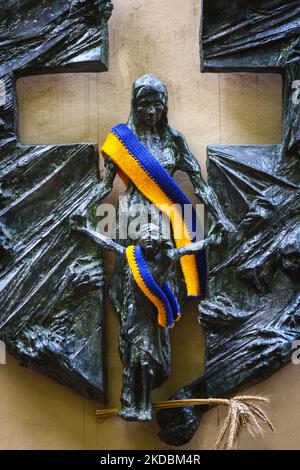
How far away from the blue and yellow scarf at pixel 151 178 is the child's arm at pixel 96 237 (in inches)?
5.3

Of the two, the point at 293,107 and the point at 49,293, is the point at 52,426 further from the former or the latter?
the point at 293,107

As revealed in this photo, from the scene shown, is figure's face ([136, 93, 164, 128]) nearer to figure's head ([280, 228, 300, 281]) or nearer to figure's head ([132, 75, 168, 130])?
figure's head ([132, 75, 168, 130])

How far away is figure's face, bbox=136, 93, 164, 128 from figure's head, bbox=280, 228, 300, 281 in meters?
0.40

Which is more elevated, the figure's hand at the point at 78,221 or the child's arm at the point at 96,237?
the figure's hand at the point at 78,221

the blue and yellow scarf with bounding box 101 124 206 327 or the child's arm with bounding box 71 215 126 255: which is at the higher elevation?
the blue and yellow scarf with bounding box 101 124 206 327

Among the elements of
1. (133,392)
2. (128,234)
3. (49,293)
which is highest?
(128,234)

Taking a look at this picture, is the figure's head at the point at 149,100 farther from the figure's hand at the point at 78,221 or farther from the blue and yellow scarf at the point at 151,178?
the figure's hand at the point at 78,221

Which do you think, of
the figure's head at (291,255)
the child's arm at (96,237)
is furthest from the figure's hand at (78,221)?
the figure's head at (291,255)

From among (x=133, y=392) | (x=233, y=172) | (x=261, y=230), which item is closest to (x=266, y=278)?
(x=261, y=230)

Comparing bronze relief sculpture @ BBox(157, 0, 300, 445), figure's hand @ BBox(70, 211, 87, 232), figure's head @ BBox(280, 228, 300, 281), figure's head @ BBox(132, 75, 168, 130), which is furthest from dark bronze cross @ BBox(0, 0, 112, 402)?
figure's head @ BBox(280, 228, 300, 281)

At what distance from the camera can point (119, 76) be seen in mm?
2305

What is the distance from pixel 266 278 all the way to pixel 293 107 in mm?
398

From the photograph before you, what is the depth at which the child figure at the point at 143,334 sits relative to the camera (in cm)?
208

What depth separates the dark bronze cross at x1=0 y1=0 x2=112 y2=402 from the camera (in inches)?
84.9
